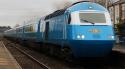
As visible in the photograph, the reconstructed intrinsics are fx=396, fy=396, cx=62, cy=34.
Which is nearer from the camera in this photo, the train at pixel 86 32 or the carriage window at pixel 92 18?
the train at pixel 86 32

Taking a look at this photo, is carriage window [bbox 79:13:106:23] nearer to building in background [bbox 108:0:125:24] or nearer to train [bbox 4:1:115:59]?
train [bbox 4:1:115:59]

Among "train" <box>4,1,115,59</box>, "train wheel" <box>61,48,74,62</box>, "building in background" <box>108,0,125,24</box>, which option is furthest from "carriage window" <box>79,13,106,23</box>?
"building in background" <box>108,0,125,24</box>

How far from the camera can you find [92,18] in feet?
62.1

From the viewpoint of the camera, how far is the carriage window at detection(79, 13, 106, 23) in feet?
62.0

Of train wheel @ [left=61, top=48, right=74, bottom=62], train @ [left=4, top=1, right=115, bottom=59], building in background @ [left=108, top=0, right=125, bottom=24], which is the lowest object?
train wheel @ [left=61, top=48, right=74, bottom=62]

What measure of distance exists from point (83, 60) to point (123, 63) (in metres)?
2.47

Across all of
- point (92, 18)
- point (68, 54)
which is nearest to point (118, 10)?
point (68, 54)

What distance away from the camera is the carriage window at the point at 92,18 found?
62.0ft

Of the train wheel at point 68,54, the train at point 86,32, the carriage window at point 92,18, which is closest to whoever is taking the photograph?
the train at point 86,32

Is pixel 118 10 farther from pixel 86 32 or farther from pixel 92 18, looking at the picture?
pixel 86 32

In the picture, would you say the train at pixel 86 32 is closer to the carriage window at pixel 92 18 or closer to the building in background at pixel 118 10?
the carriage window at pixel 92 18

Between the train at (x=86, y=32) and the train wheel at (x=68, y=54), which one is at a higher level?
the train at (x=86, y=32)

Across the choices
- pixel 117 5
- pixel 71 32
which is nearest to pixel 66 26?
pixel 71 32

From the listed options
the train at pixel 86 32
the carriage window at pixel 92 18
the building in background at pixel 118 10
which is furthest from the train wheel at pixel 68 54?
the building in background at pixel 118 10
